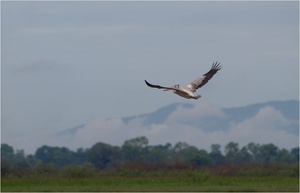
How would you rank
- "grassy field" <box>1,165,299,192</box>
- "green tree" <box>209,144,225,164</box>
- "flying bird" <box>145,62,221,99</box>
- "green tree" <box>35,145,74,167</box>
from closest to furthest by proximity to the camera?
"flying bird" <box>145,62,221,99</box> → "grassy field" <box>1,165,299,192</box> → "green tree" <box>209,144,225,164</box> → "green tree" <box>35,145,74,167</box>

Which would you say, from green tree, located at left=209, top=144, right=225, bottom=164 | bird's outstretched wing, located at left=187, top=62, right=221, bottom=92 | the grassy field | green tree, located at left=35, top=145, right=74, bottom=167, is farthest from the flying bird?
green tree, located at left=35, top=145, right=74, bottom=167

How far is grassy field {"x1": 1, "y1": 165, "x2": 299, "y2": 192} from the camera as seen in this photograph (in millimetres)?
28750

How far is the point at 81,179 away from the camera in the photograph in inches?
1316

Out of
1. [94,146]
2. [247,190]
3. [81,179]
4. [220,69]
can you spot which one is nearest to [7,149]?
[94,146]

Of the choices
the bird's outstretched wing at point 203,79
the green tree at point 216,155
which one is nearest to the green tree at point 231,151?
the green tree at point 216,155

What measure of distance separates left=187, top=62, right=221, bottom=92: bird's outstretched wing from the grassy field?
1271 cm

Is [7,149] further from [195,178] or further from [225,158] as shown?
[195,178]

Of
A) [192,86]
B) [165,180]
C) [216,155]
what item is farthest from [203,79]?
[216,155]

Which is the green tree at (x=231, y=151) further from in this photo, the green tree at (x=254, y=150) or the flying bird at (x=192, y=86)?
the flying bird at (x=192, y=86)

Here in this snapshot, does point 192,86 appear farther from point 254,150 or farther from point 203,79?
point 254,150

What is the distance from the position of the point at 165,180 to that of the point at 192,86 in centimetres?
1927

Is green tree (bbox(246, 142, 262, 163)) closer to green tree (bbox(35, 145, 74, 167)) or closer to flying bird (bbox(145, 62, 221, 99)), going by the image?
green tree (bbox(35, 145, 74, 167))

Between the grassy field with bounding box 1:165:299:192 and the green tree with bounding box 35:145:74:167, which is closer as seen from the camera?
the grassy field with bounding box 1:165:299:192

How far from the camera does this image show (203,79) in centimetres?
1363
